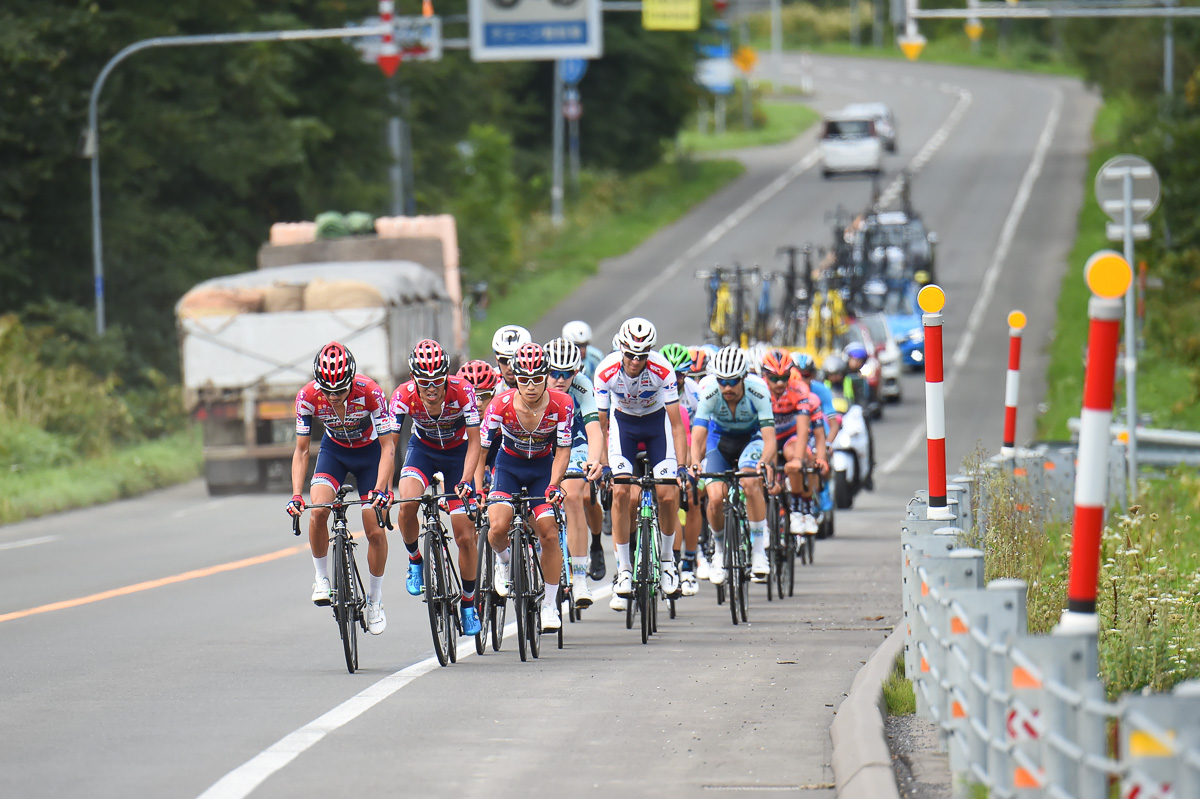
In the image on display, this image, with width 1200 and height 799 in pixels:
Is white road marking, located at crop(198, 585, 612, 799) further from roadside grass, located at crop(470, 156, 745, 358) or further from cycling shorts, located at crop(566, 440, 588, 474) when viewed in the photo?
roadside grass, located at crop(470, 156, 745, 358)

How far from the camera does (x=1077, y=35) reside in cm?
6994

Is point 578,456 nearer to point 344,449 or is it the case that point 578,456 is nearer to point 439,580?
point 344,449

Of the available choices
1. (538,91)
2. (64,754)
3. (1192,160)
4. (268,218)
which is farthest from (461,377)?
(538,91)

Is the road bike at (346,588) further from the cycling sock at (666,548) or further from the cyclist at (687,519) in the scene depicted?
the cyclist at (687,519)

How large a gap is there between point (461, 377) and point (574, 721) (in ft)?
10.6

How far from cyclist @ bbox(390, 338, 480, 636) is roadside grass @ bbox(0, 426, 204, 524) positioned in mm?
13081

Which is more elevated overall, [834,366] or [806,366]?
[806,366]

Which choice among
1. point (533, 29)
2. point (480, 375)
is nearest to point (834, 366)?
point (480, 375)

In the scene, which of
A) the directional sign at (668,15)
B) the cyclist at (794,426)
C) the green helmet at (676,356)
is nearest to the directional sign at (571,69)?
the directional sign at (668,15)

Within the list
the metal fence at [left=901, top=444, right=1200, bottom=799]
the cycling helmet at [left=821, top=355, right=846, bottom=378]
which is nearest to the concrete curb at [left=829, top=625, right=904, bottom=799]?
the metal fence at [left=901, top=444, right=1200, bottom=799]

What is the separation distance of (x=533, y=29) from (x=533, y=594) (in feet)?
86.1

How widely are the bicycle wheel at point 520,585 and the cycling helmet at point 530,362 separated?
3.02 ft

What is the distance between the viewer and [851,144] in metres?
63.5

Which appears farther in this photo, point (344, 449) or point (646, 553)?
point (646, 553)
